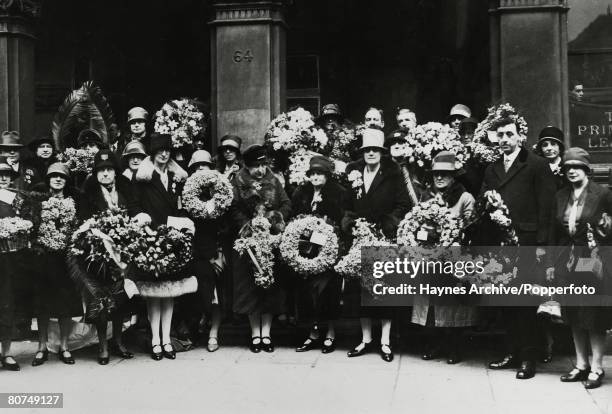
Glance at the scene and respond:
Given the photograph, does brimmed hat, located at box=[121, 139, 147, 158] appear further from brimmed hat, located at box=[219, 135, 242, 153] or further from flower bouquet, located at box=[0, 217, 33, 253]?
flower bouquet, located at box=[0, 217, 33, 253]

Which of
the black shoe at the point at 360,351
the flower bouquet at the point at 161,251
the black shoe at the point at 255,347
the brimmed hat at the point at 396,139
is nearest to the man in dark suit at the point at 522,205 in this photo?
the brimmed hat at the point at 396,139

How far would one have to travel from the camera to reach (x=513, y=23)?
A: 30.6ft

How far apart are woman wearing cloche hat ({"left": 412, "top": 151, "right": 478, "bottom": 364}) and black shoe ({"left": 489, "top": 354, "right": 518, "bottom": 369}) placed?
1.35ft

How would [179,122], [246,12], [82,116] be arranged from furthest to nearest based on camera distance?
[246,12]
[82,116]
[179,122]

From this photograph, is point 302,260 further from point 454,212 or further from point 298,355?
point 454,212

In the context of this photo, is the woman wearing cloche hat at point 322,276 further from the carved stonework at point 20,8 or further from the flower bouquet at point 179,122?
the carved stonework at point 20,8

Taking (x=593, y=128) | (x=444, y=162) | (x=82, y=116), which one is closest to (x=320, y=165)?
(x=444, y=162)

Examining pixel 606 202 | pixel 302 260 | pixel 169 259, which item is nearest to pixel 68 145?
pixel 169 259

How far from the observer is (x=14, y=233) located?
7719 mm

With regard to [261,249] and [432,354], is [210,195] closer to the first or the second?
[261,249]

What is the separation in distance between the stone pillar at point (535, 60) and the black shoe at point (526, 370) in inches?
123

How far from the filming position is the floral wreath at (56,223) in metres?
7.84

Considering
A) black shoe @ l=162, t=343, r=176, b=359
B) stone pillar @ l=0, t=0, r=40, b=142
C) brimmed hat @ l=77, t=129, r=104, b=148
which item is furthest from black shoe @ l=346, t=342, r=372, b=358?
stone pillar @ l=0, t=0, r=40, b=142

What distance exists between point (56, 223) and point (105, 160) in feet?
2.71
